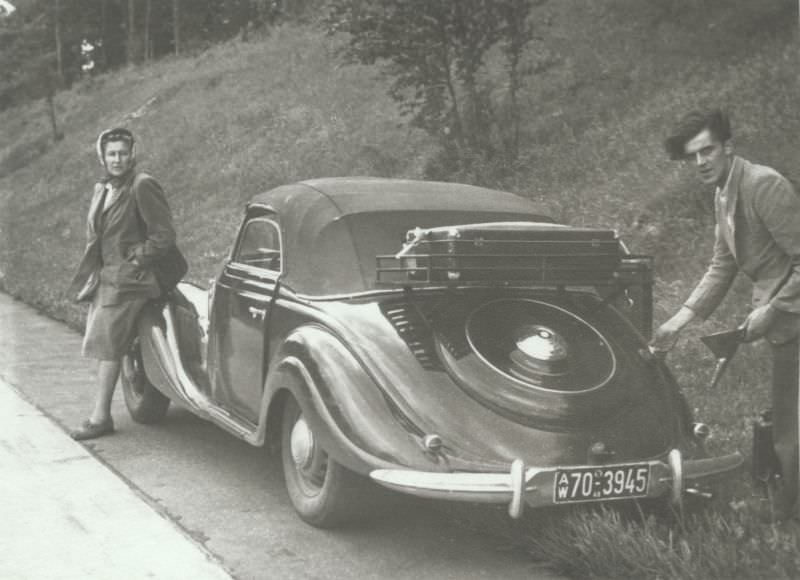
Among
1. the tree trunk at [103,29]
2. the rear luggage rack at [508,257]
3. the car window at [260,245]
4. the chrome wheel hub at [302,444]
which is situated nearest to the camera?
the rear luggage rack at [508,257]

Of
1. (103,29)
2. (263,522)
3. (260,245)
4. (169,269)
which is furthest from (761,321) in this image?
(103,29)

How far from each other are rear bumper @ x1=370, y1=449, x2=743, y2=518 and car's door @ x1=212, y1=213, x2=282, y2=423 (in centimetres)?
142

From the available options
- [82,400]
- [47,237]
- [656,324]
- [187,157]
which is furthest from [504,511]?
[187,157]

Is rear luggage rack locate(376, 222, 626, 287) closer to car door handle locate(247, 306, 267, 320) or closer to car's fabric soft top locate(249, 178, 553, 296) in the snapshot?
car's fabric soft top locate(249, 178, 553, 296)

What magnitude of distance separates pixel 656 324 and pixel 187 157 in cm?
1615

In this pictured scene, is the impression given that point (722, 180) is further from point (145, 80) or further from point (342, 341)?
point (145, 80)

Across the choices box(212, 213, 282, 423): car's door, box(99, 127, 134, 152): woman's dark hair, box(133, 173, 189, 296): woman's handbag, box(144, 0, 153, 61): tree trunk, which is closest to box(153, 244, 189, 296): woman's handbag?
box(133, 173, 189, 296): woman's handbag

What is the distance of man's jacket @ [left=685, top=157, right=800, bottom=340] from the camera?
4.22 metres

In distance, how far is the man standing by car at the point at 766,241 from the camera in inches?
167

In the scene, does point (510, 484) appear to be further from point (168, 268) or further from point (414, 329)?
point (168, 268)

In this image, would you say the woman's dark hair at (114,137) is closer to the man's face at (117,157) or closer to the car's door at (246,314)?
the man's face at (117,157)

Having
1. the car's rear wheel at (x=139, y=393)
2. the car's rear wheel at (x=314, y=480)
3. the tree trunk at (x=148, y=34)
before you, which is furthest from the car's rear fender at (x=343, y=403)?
the tree trunk at (x=148, y=34)

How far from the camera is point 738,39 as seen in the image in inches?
492

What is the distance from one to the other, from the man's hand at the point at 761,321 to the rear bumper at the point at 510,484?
2.01 ft
